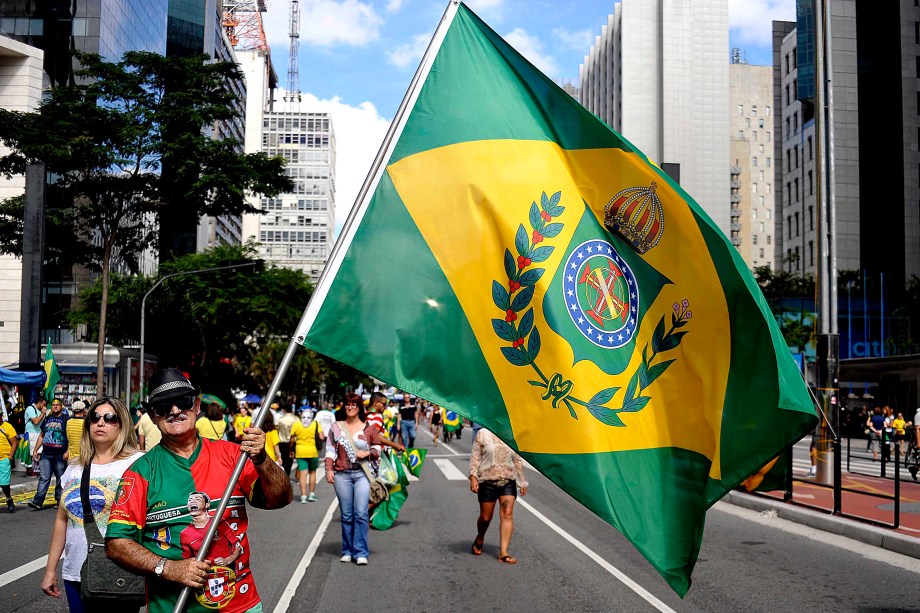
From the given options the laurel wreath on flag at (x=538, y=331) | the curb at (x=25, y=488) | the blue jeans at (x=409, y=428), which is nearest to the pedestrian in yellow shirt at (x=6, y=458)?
the curb at (x=25, y=488)

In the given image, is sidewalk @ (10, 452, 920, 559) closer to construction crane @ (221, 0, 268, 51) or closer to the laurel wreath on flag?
the laurel wreath on flag

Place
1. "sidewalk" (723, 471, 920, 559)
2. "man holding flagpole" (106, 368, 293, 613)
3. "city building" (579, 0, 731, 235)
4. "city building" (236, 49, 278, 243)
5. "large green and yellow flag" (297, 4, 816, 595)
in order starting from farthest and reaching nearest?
1. "city building" (236, 49, 278, 243)
2. "city building" (579, 0, 731, 235)
3. "sidewalk" (723, 471, 920, 559)
4. "large green and yellow flag" (297, 4, 816, 595)
5. "man holding flagpole" (106, 368, 293, 613)

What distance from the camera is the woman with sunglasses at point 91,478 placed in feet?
18.0

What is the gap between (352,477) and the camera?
11016 mm

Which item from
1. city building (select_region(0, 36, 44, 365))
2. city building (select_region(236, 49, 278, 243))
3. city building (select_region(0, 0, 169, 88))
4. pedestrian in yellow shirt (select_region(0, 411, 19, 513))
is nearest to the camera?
pedestrian in yellow shirt (select_region(0, 411, 19, 513))

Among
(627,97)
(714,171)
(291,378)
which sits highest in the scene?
(627,97)

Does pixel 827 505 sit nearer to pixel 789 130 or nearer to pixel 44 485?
pixel 44 485

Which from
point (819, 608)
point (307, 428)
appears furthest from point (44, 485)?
point (819, 608)

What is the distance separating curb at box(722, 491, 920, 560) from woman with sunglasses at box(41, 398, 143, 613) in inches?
368

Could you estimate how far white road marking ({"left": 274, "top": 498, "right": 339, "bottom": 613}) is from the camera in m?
8.44

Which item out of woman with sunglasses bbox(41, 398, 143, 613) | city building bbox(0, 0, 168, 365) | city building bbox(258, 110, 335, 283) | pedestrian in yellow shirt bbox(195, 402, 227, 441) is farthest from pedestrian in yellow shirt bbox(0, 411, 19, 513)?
city building bbox(258, 110, 335, 283)

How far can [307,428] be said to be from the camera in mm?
17891

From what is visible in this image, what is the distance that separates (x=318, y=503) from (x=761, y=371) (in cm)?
1374

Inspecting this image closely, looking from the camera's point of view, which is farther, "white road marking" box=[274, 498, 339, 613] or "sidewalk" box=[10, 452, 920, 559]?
"sidewalk" box=[10, 452, 920, 559]
